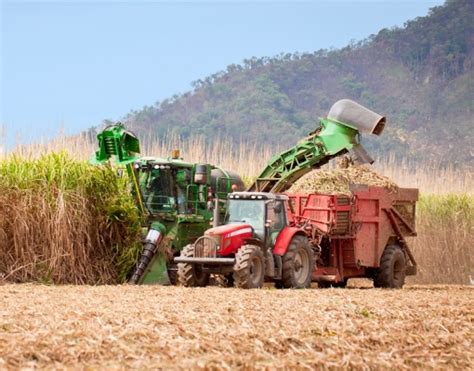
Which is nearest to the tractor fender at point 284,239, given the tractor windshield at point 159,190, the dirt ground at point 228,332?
the tractor windshield at point 159,190

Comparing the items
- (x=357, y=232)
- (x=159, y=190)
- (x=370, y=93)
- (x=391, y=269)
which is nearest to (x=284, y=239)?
(x=357, y=232)

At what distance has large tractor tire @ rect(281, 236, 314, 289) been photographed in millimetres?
15980

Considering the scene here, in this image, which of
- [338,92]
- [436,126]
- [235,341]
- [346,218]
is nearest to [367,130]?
[346,218]

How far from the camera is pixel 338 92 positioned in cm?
8388

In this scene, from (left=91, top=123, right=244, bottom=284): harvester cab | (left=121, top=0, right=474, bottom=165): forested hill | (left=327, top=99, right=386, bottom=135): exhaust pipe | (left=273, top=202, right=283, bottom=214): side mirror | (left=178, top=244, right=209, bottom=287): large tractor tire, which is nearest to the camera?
(left=178, top=244, right=209, bottom=287): large tractor tire

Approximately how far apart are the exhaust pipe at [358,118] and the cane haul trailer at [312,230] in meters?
0.02

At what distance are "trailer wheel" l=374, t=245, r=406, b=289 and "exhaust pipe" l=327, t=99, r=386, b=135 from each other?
7.04 ft

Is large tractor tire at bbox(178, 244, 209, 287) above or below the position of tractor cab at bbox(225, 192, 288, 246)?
below

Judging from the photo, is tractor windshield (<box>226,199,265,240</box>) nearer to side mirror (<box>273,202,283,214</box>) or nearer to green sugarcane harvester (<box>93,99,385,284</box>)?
side mirror (<box>273,202,283,214</box>)

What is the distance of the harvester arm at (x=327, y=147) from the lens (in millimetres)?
18953

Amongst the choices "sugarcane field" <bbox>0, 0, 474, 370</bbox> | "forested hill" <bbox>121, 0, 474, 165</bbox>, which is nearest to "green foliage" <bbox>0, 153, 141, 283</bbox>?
"sugarcane field" <bbox>0, 0, 474, 370</bbox>

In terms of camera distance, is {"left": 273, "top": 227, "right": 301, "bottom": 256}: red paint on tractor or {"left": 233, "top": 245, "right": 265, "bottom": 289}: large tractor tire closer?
{"left": 233, "top": 245, "right": 265, "bottom": 289}: large tractor tire

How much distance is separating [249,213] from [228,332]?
7009 millimetres

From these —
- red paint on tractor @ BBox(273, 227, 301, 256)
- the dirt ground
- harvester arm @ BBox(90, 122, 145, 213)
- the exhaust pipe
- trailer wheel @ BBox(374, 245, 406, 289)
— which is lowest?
the dirt ground
